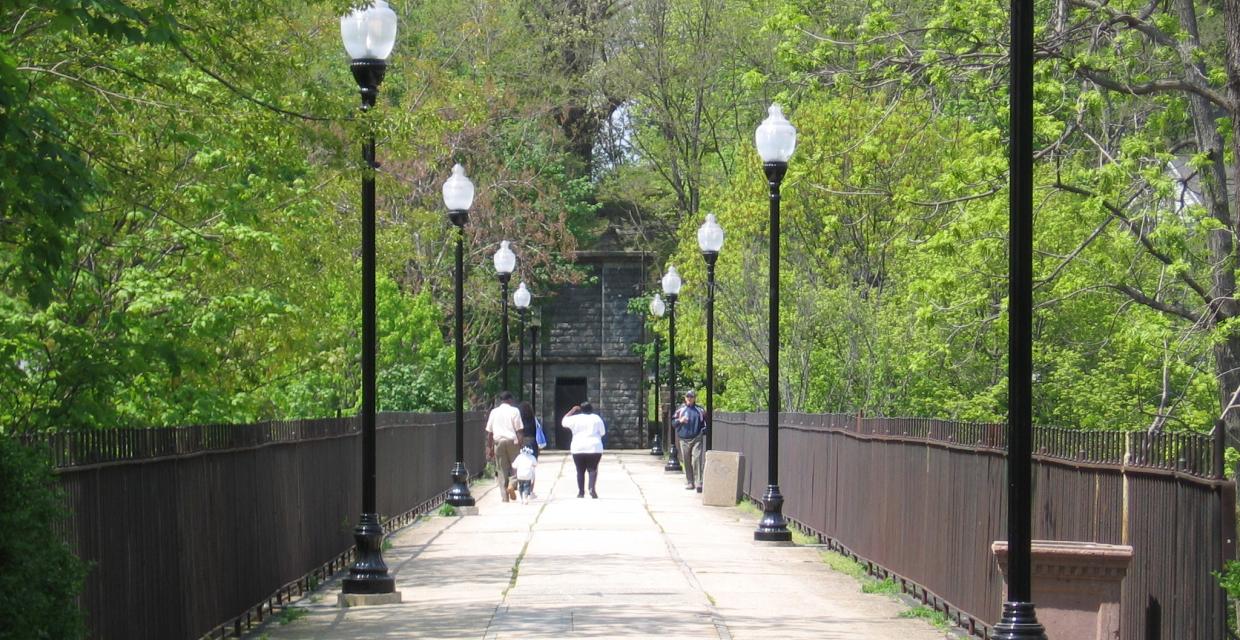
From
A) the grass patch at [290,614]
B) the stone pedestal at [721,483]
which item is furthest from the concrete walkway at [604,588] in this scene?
the stone pedestal at [721,483]

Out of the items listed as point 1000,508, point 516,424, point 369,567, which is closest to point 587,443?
point 516,424

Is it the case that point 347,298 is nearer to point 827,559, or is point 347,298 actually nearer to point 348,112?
point 827,559

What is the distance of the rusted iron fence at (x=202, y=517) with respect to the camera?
374 inches

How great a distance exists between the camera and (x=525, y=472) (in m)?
30.2

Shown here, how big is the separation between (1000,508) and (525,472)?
60.7ft

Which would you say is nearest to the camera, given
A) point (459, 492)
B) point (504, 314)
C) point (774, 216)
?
point (774, 216)

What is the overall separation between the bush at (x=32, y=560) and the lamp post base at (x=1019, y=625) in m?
4.35

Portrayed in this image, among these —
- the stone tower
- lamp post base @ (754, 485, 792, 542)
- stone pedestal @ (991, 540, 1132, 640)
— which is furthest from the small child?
the stone tower

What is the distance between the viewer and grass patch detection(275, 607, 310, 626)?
13899 millimetres

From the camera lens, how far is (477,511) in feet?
91.1

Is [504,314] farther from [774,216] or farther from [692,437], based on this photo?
[774,216]

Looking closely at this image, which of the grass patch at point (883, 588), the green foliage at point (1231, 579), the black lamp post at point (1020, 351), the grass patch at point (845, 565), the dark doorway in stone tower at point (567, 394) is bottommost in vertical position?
the dark doorway in stone tower at point (567, 394)

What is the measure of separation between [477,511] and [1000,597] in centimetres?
1668

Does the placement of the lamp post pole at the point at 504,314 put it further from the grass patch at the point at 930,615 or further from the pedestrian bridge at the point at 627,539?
the grass patch at the point at 930,615
